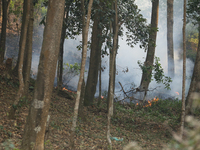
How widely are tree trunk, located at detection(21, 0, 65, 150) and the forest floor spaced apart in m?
0.72

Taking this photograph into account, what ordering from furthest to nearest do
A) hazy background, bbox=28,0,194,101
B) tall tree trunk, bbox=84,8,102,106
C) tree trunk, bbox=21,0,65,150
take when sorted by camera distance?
hazy background, bbox=28,0,194,101 < tall tree trunk, bbox=84,8,102,106 < tree trunk, bbox=21,0,65,150

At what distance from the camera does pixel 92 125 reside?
898 cm

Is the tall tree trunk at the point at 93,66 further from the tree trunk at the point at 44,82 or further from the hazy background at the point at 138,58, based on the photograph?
the tree trunk at the point at 44,82

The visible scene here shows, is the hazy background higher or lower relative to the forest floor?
higher

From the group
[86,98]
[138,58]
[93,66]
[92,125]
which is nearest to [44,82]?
[92,125]

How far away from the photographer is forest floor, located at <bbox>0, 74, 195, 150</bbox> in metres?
6.03

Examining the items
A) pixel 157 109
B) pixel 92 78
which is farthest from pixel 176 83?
A: pixel 92 78

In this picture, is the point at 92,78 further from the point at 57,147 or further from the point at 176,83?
the point at 176,83

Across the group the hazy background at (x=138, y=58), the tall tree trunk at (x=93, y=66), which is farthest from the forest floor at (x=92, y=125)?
the hazy background at (x=138, y=58)

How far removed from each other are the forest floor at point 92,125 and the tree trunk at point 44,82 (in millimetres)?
721

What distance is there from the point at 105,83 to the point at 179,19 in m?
28.3

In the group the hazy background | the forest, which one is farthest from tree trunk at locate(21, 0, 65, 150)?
the hazy background

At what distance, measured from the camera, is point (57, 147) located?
5.65m

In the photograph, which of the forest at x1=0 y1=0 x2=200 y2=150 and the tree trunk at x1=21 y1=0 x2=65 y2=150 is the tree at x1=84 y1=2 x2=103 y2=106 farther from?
the tree trunk at x1=21 y1=0 x2=65 y2=150
